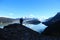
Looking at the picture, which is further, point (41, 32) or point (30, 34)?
point (41, 32)

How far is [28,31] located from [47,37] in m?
1.12

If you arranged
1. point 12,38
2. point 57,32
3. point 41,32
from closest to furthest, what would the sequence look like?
point 12,38, point 57,32, point 41,32

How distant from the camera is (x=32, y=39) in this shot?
894 centimetres

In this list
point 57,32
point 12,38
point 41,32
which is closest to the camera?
point 12,38

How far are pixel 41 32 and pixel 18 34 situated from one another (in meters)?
1.53

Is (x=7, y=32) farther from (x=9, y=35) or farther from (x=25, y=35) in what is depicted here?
(x=25, y=35)

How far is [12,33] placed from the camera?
9.27 meters

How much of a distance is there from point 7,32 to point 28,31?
1183mm

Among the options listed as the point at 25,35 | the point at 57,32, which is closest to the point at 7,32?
the point at 25,35

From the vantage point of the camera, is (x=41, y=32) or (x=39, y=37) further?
(x=41, y=32)

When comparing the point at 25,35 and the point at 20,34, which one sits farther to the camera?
the point at 20,34

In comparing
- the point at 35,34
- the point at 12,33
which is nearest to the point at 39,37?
the point at 35,34

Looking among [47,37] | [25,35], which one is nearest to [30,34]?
[25,35]

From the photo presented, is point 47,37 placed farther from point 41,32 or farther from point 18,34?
point 18,34
